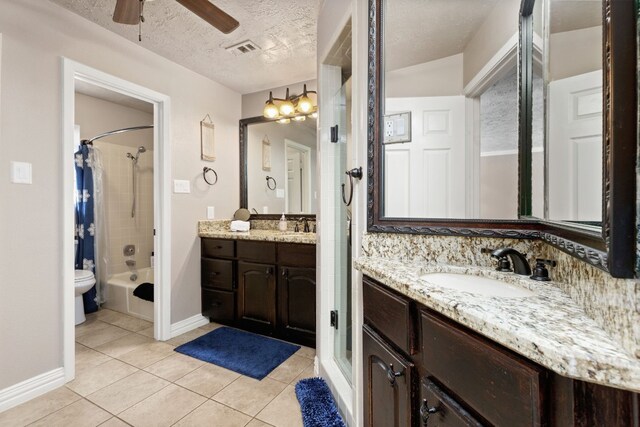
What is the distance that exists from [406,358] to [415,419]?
16 cm

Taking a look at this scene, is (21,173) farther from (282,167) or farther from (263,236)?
(282,167)

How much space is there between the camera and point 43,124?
1749 millimetres

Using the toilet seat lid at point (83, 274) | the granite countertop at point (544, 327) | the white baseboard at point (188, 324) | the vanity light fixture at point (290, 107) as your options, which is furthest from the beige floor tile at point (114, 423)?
the vanity light fixture at point (290, 107)

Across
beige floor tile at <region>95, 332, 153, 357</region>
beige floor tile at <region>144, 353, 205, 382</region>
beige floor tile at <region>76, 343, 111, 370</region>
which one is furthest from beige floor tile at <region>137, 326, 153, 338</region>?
beige floor tile at <region>144, 353, 205, 382</region>

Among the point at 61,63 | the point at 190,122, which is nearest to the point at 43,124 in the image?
the point at 61,63

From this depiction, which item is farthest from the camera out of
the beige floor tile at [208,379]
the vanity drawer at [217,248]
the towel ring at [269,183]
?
the towel ring at [269,183]

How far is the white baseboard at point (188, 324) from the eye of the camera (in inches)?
99.4

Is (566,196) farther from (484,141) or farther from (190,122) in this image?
(190,122)

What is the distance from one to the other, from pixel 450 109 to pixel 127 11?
5.35 feet

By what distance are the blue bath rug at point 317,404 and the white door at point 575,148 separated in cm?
137

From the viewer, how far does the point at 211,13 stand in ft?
4.92

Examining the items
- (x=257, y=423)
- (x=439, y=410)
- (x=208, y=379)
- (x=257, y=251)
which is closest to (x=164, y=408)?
(x=208, y=379)

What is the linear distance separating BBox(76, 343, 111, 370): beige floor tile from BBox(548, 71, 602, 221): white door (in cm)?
280

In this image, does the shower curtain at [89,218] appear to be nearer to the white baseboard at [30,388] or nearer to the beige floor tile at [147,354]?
the beige floor tile at [147,354]
